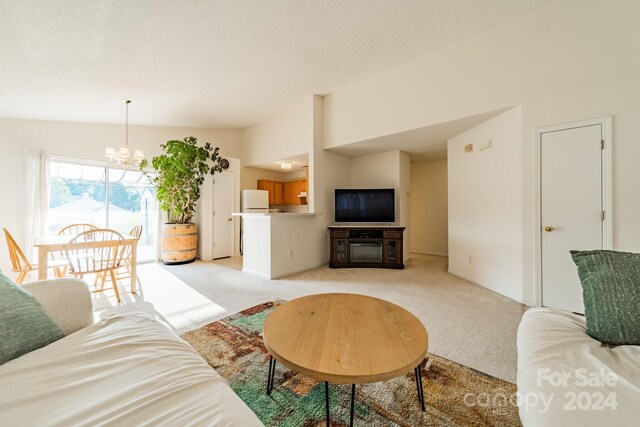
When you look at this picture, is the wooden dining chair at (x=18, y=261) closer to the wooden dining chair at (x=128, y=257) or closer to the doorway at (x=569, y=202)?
the wooden dining chair at (x=128, y=257)

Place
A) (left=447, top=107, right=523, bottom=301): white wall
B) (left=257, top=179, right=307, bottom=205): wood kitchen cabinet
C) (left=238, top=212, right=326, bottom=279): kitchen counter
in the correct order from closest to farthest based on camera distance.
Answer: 1. (left=447, top=107, right=523, bottom=301): white wall
2. (left=238, top=212, right=326, bottom=279): kitchen counter
3. (left=257, top=179, right=307, bottom=205): wood kitchen cabinet

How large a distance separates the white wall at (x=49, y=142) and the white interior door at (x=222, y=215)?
50.0 inches

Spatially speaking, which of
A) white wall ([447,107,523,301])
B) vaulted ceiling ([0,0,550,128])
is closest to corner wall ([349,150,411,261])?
white wall ([447,107,523,301])

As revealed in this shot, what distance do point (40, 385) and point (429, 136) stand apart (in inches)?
170

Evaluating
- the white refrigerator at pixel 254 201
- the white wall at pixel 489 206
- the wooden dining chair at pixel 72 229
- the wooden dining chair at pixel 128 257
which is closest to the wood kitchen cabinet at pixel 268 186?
the white refrigerator at pixel 254 201

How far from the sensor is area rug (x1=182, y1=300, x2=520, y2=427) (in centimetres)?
113

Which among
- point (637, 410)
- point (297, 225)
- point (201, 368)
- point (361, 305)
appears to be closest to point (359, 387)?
point (361, 305)

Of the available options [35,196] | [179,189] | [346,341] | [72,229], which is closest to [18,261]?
[72,229]

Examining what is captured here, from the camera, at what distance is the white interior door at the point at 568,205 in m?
2.21

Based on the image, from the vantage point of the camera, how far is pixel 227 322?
2127mm

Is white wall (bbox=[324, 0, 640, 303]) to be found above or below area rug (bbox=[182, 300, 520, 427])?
above

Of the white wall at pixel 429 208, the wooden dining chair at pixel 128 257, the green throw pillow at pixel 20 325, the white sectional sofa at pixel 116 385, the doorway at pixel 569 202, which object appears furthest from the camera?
the white wall at pixel 429 208

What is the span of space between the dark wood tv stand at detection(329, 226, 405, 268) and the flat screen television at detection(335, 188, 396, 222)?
10.9 inches

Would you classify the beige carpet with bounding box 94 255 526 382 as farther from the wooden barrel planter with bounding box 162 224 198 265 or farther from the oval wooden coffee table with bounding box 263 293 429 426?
the oval wooden coffee table with bounding box 263 293 429 426
